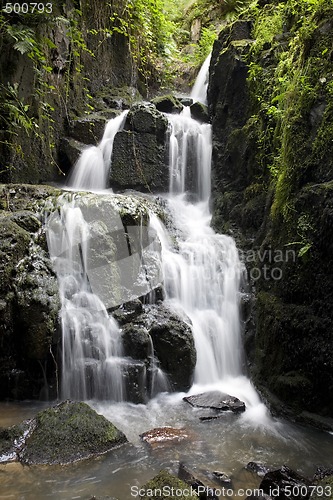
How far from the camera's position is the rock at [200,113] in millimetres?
10336

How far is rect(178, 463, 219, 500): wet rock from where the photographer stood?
3.18 meters

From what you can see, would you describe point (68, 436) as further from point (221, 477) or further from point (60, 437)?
point (221, 477)

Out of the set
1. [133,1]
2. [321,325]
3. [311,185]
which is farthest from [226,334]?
[133,1]

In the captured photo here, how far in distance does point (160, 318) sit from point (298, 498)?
318 centimetres

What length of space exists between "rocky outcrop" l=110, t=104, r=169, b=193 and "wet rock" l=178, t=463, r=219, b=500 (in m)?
6.47

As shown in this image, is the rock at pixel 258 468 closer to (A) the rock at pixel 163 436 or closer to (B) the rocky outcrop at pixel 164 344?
(A) the rock at pixel 163 436

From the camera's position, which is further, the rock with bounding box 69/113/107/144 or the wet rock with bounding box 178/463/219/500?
the rock with bounding box 69/113/107/144

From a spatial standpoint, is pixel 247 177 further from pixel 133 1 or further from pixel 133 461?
pixel 133 1

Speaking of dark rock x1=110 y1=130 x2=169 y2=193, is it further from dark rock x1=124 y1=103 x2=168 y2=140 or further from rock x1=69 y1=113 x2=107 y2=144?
rock x1=69 y1=113 x2=107 y2=144

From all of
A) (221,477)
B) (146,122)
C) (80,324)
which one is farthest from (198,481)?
(146,122)

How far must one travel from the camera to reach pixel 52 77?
845 cm

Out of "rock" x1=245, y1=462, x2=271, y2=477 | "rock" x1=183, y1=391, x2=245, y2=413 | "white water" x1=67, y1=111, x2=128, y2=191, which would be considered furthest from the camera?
"white water" x1=67, y1=111, x2=128, y2=191

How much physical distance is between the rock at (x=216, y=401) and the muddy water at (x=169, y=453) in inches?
4.1

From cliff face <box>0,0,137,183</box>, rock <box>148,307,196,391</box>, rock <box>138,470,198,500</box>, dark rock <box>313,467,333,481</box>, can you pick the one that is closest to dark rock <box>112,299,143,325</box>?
rock <box>148,307,196,391</box>
